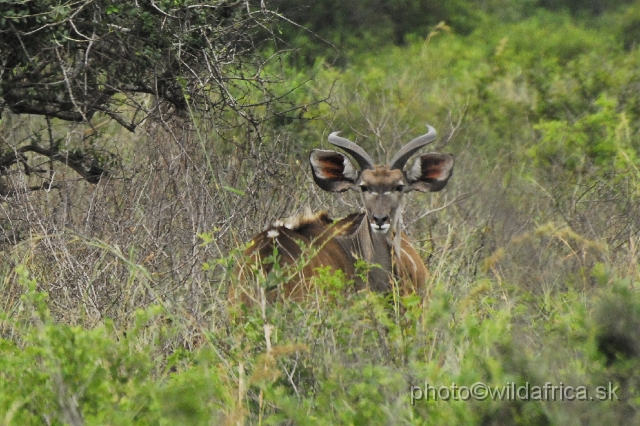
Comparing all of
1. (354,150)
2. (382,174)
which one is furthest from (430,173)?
(354,150)

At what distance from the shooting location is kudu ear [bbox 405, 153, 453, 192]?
675cm

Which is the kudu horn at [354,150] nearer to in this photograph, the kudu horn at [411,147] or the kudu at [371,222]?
the kudu at [371,222]

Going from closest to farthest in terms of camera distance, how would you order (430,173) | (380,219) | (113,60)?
(380,219)
(430,173)
(113,60)

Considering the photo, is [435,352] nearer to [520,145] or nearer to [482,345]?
[482,345]

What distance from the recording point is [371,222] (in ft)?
21.0

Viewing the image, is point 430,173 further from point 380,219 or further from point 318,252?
point 318,252

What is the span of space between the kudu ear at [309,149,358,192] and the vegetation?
0.47 metres

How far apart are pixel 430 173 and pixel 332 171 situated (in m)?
0.59

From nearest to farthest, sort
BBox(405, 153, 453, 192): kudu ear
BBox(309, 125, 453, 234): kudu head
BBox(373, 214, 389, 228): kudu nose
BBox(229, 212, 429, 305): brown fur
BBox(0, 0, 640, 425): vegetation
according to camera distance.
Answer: BBox(0, 0, 640, 425): vegetation, BBox(229, 212, 429, 305): brown fur, BBox(373, 214, 389, 228): kudu nose, BBox(309, 125, 453, 234): kudu head, BBox(405, 153, 453, 192): kudu ear

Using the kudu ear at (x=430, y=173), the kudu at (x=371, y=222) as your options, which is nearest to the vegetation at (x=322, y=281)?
the kudu at (x=371, y=222)

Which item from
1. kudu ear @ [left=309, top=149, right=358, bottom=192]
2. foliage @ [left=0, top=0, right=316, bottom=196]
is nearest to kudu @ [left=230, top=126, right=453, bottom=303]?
kudu ear @ [left=309, top=149, right=358, bottom=192]

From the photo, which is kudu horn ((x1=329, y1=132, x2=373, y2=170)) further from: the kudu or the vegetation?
the vegetation

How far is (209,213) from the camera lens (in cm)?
655

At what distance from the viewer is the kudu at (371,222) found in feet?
21.0
